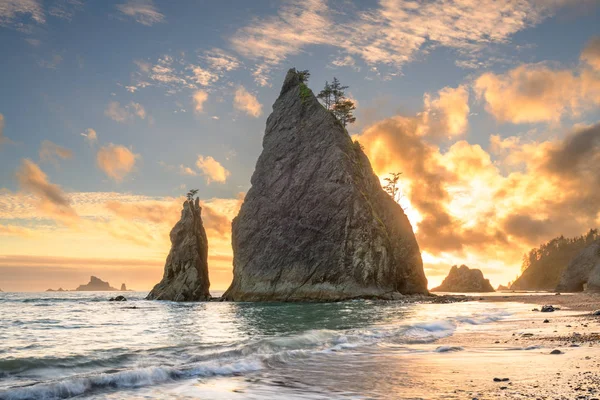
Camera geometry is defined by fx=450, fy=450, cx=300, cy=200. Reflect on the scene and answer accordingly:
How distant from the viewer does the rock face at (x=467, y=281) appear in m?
175

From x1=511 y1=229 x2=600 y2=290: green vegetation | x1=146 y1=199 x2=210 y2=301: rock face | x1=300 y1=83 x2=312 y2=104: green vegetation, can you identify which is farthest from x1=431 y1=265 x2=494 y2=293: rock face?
x1=146 y1=199 x2=210 y2=301: rock face

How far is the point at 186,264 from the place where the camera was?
85.1 metres

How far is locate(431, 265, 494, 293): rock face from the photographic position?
575 feet

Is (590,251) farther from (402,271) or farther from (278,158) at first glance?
(278,158)

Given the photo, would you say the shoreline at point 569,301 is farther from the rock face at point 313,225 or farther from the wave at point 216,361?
the wave at point 216,361

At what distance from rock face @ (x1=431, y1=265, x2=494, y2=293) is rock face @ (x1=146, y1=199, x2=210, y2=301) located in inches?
4771

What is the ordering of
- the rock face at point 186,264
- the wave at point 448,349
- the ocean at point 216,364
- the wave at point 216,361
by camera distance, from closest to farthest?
the ocean at point 216,364, the wave at point 216,361, the wave at point 448,349, the rock face at point 186,264

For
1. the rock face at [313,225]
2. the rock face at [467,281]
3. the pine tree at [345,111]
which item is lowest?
the rock face at [467,281]

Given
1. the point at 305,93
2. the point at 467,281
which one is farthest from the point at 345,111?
the point at 467,281

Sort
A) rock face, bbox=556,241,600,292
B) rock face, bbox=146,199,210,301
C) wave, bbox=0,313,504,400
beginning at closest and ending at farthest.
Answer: wave, bbox=0,313,504,400
rock face, bbox=146,199,210,301
rock face, bbox=556,241,600,292

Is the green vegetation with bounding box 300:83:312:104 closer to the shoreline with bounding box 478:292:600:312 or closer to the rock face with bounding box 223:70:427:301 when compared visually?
the rock face with bounding box 223:70:427:301

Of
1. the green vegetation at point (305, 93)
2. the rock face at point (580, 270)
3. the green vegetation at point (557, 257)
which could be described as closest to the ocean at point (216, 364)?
the green vegetation at point (305, 93)

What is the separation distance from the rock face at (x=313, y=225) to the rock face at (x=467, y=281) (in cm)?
8971

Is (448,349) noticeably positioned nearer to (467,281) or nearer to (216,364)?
(216,364)
